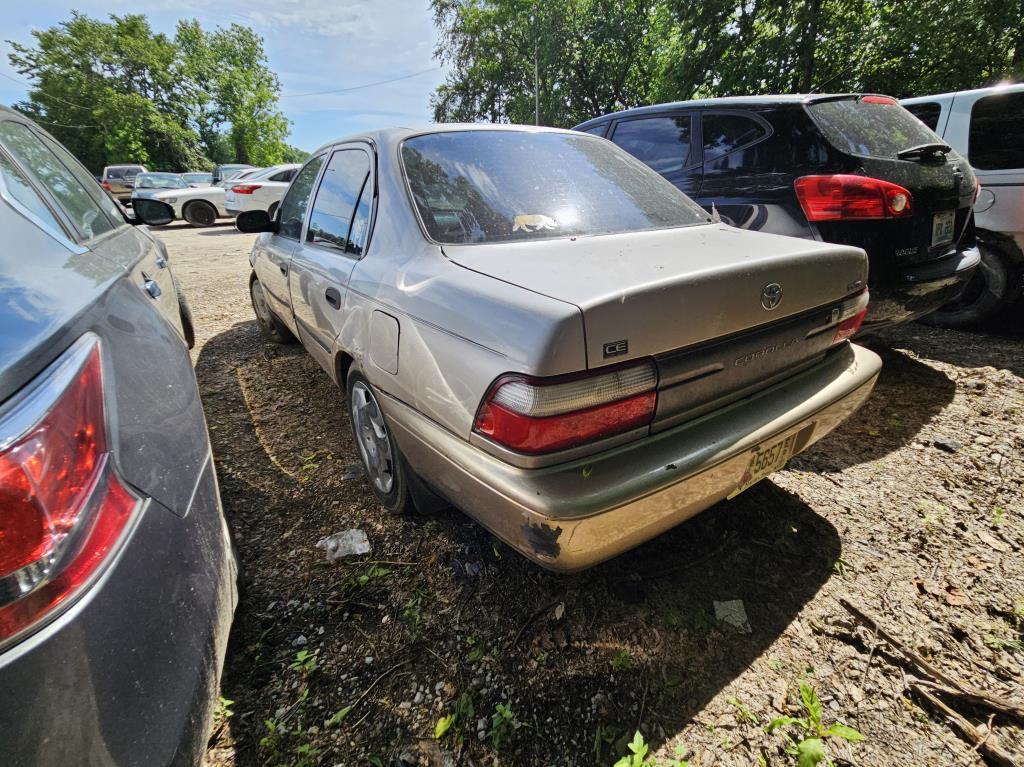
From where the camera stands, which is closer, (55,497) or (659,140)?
(55,497)

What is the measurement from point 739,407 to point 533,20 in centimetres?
2541

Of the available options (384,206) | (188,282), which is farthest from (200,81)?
(384,206)

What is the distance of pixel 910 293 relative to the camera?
2879 mm

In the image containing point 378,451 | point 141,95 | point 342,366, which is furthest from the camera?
point 141,95

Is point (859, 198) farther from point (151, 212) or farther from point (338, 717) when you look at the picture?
point (151, 212)

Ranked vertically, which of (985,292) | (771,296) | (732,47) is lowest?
(985,292)

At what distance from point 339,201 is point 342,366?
830 millimetres

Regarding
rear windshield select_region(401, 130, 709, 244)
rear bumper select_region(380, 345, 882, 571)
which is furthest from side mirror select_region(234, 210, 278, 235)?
rear bumper select_region(380, 345, 882, 571)

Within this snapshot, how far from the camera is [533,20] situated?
21.7 metres

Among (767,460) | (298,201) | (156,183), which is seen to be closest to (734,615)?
(767,460)

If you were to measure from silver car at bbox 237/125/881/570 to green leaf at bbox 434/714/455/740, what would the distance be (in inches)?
22.0

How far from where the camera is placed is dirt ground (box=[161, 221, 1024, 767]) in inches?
55.8

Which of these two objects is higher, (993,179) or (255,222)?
(255,222)

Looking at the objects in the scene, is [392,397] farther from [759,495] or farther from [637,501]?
[759,495]
